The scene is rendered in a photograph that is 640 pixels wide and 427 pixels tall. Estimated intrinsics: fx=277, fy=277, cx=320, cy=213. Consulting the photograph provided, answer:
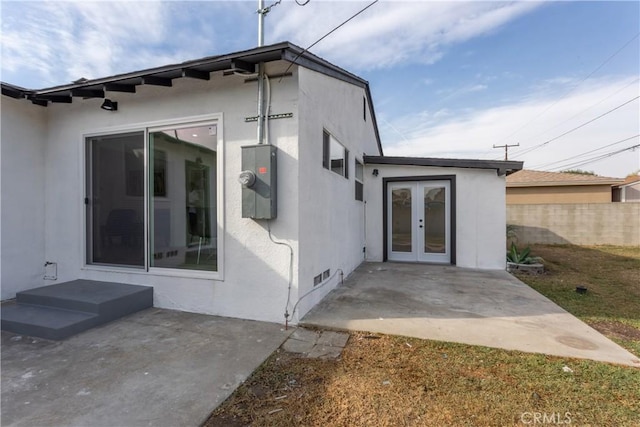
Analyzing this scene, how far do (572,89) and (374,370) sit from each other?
16404mm

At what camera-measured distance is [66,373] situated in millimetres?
2469

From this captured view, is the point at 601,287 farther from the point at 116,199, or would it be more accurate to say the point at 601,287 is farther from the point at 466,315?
the point at 116,199

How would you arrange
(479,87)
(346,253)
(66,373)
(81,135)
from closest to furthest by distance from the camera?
(66,373), (81,135), (346,253), (479,87)

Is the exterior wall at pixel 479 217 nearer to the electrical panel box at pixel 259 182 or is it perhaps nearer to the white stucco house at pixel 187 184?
the white stucco house at pixel 187 184

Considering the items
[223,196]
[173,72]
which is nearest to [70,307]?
[223,196]

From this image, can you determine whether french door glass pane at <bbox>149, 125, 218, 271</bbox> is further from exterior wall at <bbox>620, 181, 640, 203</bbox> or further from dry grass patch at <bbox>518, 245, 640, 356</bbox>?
exterior wall at <bbox>620, 181, 640, 203</bbox>

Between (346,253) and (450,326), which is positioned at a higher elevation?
(346,253)

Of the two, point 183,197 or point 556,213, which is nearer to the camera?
point 183,197

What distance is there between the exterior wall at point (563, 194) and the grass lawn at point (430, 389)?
44.8 feet

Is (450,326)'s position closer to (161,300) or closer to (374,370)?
(374,370)

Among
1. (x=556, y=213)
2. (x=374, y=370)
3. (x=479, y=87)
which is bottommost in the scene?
(x=374, y=370)

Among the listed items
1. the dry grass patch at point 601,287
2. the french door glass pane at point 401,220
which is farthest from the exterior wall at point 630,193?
the french door glass pane at point 401,220

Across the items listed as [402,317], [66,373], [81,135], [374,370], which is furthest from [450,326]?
[81,135]

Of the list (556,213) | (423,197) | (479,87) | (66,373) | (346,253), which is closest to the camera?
(66,373)
